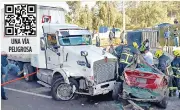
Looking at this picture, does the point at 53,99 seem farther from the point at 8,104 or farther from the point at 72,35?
the point at 72,35

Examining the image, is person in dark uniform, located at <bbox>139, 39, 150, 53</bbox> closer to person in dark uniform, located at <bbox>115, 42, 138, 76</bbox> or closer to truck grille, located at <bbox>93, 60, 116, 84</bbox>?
person in dark uniform, located at <bbox>115, 42, 138, 76</bbox>

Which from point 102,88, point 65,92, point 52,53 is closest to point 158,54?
point 102,88

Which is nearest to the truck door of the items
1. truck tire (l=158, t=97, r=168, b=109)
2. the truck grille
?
the truck grille

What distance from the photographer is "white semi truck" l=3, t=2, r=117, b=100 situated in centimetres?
502

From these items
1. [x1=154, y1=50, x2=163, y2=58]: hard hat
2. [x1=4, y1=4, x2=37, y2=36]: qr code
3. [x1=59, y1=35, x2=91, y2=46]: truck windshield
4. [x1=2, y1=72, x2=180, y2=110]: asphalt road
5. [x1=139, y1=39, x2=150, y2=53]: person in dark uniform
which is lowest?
[x1=2, y1=72, x2=180, y2=110]: asphalt road

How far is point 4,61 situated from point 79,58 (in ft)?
4.66

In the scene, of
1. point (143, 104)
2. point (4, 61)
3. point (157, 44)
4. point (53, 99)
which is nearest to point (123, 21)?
point (157, 44)

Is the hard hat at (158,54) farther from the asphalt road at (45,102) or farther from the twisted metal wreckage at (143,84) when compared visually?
the asphalt road at (45,102)

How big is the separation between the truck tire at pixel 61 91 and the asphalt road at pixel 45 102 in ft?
0.31

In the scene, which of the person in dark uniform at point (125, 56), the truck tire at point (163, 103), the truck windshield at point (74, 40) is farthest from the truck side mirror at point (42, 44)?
the truck tire at point (163, 103)

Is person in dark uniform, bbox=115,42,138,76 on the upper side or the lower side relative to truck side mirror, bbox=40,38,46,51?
lower

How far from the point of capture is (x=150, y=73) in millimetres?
4656

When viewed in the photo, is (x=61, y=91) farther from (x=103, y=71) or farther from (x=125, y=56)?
(x=125, y=56)

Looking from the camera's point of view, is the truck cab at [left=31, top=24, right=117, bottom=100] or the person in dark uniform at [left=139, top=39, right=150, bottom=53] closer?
the truck cab at [left=31, top=24, right=117, bottom=100]
